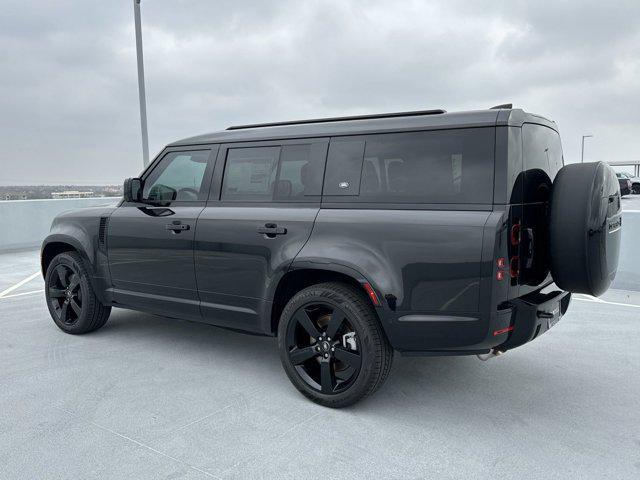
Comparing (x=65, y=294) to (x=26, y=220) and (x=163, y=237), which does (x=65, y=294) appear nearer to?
(x=163, y=237)

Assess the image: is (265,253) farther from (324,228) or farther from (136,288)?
(136,288)

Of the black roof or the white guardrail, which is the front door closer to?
the black roof

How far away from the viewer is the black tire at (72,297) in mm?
5152

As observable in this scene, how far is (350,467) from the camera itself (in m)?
2.85

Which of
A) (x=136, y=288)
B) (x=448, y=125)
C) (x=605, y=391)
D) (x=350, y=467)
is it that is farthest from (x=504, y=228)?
(x=136, y=288)

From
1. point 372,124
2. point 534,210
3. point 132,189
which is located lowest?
point 534,210

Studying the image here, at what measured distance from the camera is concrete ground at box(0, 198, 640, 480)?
113 inches

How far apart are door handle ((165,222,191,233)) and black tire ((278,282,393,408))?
117cm

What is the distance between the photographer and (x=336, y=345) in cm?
356

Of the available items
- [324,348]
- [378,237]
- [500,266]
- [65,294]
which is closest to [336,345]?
[324,348]

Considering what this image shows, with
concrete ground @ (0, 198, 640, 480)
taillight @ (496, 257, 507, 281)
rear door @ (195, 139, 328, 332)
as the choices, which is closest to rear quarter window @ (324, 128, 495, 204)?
rear door @ (195, 139, 328, 332)

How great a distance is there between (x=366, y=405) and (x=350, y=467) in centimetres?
84

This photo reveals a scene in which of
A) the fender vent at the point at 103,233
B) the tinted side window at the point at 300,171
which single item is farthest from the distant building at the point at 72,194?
the tinted side window at the point at 300,171

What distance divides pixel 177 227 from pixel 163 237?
0.18 m
